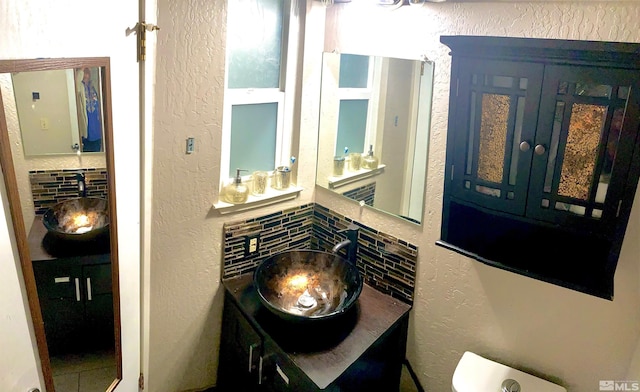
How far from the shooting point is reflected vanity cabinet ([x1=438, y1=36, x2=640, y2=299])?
1176 mm

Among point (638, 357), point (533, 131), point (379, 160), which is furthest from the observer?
point (379, 160)

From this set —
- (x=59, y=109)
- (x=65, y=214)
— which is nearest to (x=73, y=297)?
(x=65, y=214)

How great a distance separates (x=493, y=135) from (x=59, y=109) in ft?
4.00

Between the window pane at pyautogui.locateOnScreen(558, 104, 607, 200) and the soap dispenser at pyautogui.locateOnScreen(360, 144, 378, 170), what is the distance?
0.85 meters

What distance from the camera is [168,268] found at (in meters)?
1.88

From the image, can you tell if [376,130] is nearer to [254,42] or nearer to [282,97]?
[282,97]

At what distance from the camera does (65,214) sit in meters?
1.29

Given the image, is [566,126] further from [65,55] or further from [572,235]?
[65,55]

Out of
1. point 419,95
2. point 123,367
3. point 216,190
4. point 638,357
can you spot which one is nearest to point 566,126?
point 419,95

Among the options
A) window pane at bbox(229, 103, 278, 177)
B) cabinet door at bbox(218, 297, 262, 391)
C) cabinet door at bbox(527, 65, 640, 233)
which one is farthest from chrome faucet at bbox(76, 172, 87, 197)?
cabinet door at bbox(527, 65, 640, 233)

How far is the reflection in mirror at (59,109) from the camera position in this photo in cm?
109

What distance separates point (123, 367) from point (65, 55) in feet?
3.66

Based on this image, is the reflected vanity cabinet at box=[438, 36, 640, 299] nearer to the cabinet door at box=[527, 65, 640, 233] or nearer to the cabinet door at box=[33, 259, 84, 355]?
the cabinet door at box=[527, 65, 640, 233]

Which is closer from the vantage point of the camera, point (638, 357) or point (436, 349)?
point (638, 357)
